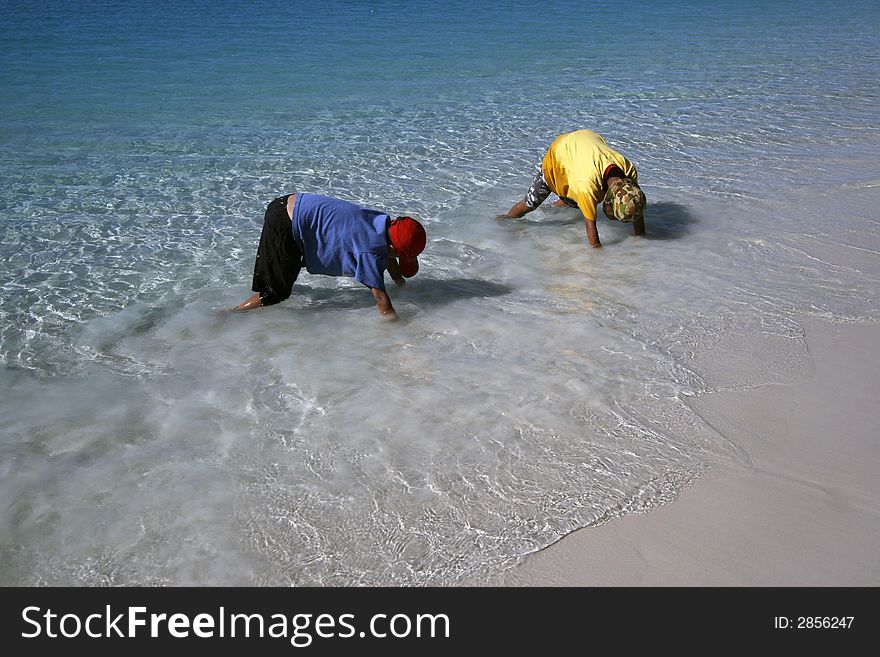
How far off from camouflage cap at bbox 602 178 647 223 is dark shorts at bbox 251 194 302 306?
96.6 inches

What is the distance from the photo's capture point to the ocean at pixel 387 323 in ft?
11.8

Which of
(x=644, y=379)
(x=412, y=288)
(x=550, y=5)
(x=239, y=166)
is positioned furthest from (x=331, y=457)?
(x=550, y=5)

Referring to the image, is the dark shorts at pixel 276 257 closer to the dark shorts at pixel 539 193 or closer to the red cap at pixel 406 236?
the red cap at pixel 406 236

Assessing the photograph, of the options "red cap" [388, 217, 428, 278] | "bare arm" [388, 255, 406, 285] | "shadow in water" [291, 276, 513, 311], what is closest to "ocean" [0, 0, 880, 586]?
"shadow in water" [291, 276, 513, 311]

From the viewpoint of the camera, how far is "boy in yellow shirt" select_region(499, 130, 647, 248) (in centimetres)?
627

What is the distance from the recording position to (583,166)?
642 centimetres

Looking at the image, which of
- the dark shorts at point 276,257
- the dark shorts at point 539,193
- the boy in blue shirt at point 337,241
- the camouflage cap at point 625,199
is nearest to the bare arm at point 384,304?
the boy in blue shirt at point 337,241

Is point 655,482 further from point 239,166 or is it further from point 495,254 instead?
point 239,166

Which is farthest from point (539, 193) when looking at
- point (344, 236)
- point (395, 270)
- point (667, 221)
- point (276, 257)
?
point (276, 257)

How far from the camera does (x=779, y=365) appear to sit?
4723 mm

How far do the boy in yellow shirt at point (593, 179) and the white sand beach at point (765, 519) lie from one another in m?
2.29

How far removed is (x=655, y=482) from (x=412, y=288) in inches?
109

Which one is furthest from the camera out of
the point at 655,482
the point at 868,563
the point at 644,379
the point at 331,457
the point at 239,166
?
the point at 239,166

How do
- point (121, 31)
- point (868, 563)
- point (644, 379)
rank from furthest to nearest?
point (121, 31)
point (644, 379)
point (868, 563)
